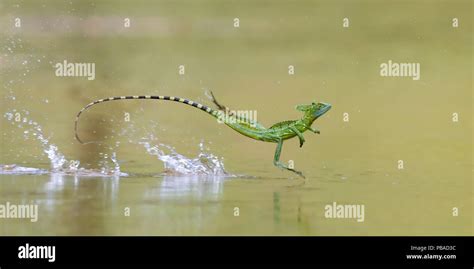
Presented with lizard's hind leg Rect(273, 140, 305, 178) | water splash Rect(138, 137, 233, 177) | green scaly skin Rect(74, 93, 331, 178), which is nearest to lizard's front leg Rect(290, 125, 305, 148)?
green scaly skin Rect(74, 93, 331, 178)

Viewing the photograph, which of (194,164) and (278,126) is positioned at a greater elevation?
(278,126)

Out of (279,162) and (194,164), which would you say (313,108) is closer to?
(279,162)

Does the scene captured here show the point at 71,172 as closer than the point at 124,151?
Yes

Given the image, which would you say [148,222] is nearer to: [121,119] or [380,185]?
[380,185]

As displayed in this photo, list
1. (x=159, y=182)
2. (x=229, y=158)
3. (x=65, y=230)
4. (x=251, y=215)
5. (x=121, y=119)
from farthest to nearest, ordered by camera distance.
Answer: (x=121, y=119)
(x=229, y=158)
(x=159, y=182)
(x=251, y=215)
(x=65, y=230)

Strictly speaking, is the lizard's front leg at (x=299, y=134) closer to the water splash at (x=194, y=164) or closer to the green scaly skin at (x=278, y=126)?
the green scaly skin at (x=278, y=126)

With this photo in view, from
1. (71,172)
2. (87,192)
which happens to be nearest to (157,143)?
(71,172)

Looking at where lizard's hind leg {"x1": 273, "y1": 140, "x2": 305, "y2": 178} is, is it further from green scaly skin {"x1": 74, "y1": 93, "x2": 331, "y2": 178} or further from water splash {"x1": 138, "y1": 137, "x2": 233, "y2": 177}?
water splash {"x1": 138, "y1": 137, "x2": 233, "y2": 177}

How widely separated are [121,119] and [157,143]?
37.1 inches

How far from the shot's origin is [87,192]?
11969mm

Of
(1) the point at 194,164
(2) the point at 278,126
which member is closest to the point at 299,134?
(2) the point at 278,126

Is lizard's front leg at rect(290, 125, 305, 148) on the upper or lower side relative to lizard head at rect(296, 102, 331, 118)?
lower

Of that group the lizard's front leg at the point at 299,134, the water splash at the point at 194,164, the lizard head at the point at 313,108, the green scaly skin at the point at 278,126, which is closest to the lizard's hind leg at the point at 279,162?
the green scaly skin at the point at 278,126

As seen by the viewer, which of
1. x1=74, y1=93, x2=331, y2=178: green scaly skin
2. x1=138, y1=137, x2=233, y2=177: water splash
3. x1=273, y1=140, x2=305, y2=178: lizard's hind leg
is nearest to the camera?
x1=273, y1=140, x2=305, y2=178: lizard's hind leg
